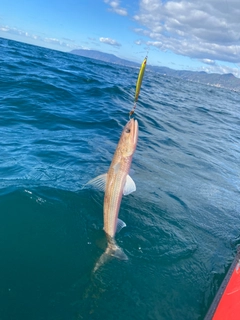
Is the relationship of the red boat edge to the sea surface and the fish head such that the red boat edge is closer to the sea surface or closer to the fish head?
the sea surface

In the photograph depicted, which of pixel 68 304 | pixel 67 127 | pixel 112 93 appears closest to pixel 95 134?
pixel 67 127

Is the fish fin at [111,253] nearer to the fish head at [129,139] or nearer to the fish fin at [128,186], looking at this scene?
the fish fin at [128,186]

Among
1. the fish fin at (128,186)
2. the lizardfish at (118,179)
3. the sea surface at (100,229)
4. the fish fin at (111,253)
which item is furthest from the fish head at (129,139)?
the sea surface at (100,229)

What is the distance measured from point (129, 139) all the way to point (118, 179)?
0.68 metres

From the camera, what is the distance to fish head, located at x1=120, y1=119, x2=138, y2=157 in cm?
402

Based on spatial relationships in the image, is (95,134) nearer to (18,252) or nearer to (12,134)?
(12,134)

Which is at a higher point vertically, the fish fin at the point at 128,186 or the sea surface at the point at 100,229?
the fish fin at the point at 128,186

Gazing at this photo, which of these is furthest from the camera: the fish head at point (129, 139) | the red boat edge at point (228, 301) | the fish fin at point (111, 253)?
the fish fin at point (111, 253)

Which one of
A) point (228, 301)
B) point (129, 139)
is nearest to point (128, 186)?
point (129, 139)

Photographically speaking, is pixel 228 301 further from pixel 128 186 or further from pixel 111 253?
pixel 128 186

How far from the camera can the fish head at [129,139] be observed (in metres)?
4.02

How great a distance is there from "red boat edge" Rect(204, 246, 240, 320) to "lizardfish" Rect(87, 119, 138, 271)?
1877 millimetres

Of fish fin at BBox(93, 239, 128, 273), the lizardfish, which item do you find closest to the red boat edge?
fish fin at BBox(93, 239, 128, 273)

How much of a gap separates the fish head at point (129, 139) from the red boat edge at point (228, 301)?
249cm
